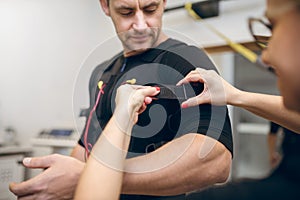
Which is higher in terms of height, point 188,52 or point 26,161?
point 188,52

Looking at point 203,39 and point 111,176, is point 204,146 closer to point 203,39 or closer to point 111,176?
point 111,176

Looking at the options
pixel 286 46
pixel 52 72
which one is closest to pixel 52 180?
pixel 52 72

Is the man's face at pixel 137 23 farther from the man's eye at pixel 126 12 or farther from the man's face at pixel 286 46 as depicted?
the man's face at pixel 286 46

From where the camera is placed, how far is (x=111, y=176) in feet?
1.02

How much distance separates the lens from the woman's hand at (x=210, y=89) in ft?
1.13

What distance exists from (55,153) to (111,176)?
5.1 inches

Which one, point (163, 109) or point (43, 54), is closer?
point (163, 109)

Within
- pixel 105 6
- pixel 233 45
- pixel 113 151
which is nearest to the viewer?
A: pixel 113 151

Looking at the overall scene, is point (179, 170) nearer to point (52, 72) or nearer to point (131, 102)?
point (131, 102)

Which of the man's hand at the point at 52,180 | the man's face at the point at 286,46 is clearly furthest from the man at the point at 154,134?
the man's face at the point at 286,46

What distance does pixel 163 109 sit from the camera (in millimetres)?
348

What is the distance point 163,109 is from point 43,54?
0.72ft

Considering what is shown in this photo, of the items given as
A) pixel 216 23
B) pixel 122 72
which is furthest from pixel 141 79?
pixel 216 23

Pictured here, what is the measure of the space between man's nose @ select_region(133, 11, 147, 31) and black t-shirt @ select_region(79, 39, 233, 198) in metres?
0.03
